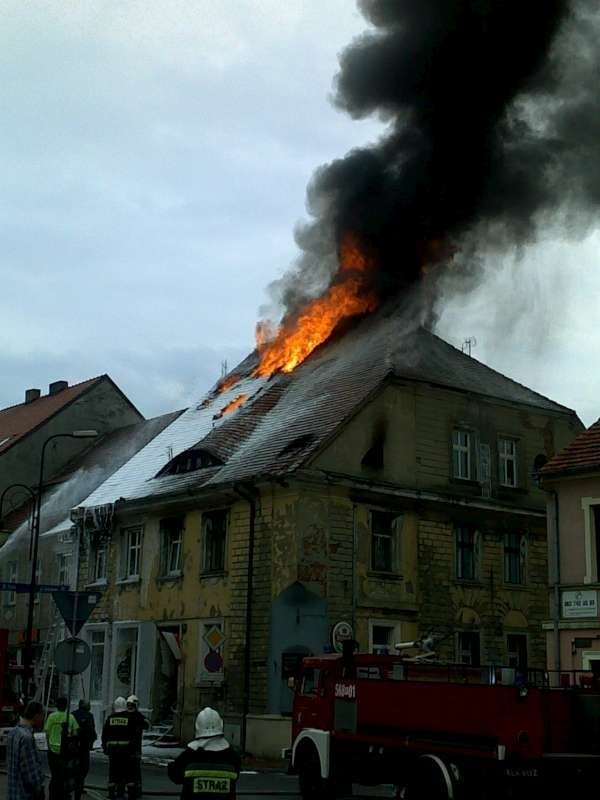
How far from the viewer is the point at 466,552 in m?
30.6

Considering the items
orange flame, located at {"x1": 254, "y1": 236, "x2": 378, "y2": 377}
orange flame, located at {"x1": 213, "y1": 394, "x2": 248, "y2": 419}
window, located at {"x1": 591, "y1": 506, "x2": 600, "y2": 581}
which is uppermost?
orange flame, located at {"x1": 254, "y1": 236, "x2": 378, "y2": 377}

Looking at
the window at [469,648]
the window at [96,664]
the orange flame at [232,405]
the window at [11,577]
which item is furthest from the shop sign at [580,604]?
the window at [11,577]

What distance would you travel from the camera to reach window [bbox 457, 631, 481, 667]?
97.3 feet

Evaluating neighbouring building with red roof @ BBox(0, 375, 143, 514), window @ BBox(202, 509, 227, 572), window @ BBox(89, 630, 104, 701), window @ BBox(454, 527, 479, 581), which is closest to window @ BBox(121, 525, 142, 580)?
window @ BBox(89, 630, 104, 701)

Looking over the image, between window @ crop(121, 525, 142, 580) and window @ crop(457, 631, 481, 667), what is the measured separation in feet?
30.5

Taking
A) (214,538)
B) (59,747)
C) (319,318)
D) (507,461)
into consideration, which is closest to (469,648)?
(507,461)

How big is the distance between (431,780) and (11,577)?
28.2m

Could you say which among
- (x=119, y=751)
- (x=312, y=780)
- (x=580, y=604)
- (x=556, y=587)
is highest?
(x=556, y=587)

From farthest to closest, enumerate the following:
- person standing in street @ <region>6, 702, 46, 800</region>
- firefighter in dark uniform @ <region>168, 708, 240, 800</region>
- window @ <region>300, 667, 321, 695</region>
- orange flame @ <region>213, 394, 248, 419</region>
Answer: orange flame @ <region>213, 394, 248, 419</region> → window @ <region>300, 667, 321, 695</region> → person standing in street @ <region>6, 702, 46, 800</region> → firefighter in dark uniform @ <region>168, 708, 240, 800</region>

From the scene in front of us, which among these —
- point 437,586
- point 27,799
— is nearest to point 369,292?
point 437,586

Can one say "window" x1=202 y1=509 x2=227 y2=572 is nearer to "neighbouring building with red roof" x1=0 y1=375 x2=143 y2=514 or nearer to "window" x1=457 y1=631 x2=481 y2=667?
"window" x1=457 y1=631 x2=481 y2=667

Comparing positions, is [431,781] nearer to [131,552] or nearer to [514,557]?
[514,557]

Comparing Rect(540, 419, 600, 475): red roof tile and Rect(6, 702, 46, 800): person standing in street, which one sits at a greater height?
Rect(540, 419, 600, 475): red roof tile

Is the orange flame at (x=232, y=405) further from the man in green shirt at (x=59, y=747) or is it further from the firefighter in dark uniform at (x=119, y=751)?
the firefighter in dark uniform at (x=119, y=751)
